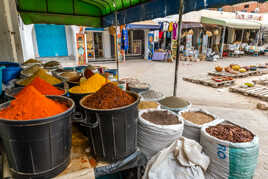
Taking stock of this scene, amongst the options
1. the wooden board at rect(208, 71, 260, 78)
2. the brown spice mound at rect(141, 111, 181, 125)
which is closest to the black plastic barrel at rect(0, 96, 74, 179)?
the brown spice mound at rect(141, 111, 181, 125)

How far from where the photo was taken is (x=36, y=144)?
2.77ft

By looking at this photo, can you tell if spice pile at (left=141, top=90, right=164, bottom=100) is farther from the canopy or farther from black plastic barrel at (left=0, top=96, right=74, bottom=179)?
black plastic barrel at (left=0, top=96, right=74, bottom=179)

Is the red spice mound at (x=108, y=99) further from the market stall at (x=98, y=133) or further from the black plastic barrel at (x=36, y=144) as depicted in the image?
the black plastic barrel at (x=36, y=144)

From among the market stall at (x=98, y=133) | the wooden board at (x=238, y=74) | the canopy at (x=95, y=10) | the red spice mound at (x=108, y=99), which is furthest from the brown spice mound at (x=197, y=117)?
the wooden board at (x=238, y=74)

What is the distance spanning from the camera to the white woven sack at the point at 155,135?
4.80 ft

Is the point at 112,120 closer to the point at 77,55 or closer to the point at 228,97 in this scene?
the point at 228,97

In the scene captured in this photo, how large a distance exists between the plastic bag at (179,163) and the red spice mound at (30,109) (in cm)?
84

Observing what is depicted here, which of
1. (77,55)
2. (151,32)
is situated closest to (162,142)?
(77,55)

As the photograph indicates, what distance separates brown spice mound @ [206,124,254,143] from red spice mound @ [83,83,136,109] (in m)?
0.88

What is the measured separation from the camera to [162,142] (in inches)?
59.3

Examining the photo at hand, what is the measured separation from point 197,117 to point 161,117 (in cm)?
49

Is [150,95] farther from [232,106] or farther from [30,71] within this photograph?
[232,106]

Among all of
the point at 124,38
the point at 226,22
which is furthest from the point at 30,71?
the point at 226,22

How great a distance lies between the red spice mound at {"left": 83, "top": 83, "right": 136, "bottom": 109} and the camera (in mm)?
1086
